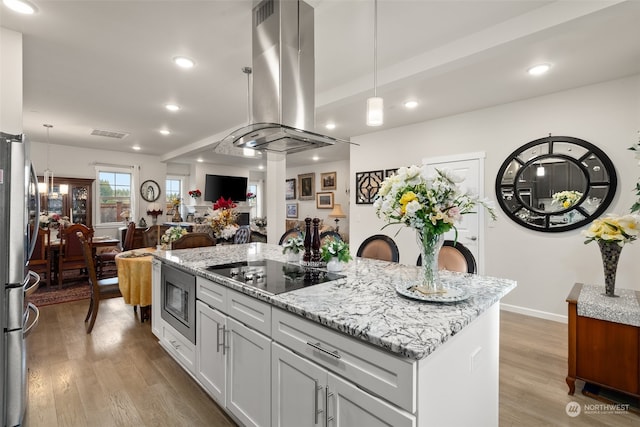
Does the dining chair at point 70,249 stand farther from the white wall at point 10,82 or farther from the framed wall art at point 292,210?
the framed wall art at point 292,210

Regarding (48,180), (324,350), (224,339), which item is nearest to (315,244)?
(224,339)

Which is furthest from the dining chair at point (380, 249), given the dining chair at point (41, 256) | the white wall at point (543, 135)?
the dining chair at point (41, 256)

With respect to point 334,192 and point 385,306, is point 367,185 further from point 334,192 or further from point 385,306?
point 385,306

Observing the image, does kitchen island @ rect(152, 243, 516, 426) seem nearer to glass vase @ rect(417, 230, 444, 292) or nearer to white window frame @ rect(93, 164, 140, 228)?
glass vase @ rect(417, 230, 444, 292)

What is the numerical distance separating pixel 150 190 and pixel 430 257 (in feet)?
27.1

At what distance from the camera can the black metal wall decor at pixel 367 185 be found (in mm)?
5309

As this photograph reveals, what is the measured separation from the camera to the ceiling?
7.11 ft

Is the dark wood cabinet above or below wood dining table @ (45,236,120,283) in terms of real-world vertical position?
above

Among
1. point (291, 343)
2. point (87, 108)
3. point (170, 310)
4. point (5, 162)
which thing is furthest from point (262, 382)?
point (87, 108)

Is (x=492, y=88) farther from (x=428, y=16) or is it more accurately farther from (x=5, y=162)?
(x=5, y=162)

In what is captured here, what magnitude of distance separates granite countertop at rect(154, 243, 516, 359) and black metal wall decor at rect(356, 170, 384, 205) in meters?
3.32

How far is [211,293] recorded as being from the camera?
193 cm

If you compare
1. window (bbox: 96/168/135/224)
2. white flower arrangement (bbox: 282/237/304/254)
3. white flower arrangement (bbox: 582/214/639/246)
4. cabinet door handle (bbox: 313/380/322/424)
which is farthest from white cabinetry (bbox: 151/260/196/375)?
window (bbox: 96/168/135/224)

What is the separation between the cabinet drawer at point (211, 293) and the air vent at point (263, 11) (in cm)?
184
